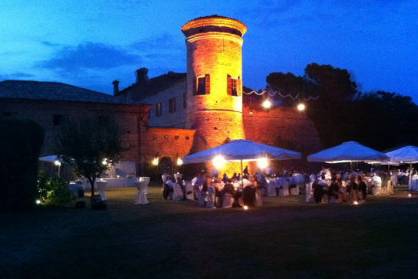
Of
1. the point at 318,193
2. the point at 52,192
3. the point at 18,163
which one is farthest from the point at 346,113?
the point at 18,163

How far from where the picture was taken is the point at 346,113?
4112 centimetres

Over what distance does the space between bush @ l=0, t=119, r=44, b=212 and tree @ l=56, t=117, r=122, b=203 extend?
6.68 feet

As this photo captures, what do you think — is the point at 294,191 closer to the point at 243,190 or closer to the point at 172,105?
the point at 243,190

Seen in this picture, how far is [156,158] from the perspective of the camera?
102 feet

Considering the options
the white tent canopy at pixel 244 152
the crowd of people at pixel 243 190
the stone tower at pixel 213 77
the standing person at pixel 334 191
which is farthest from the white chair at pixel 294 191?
the stone tower at pixel 213 77

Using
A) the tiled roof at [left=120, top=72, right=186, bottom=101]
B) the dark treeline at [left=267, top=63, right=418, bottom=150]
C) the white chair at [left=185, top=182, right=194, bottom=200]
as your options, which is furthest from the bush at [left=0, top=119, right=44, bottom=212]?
the dark treeline at [left=267, top=63, right=418, bottom=150]

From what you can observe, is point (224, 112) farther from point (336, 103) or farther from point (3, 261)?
point (3, 261)

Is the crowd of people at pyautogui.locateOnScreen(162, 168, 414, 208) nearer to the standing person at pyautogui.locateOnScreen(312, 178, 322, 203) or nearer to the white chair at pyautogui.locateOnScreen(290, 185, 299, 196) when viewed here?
the standing person at pyautogui.locateOnScreen(312, 178, 322, 203)

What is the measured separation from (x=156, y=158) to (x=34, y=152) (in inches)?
656

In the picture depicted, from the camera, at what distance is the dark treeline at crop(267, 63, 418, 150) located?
133 feet

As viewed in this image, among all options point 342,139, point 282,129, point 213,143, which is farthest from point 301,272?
point 342,139

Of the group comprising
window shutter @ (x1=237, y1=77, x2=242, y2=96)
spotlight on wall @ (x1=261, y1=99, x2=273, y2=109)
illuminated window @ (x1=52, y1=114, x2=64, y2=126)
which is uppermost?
window shutter @ (x1=237, y1=77, x2=242, y2=96)

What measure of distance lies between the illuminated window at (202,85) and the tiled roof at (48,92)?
4.86 metres

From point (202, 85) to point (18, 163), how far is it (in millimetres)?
17913
